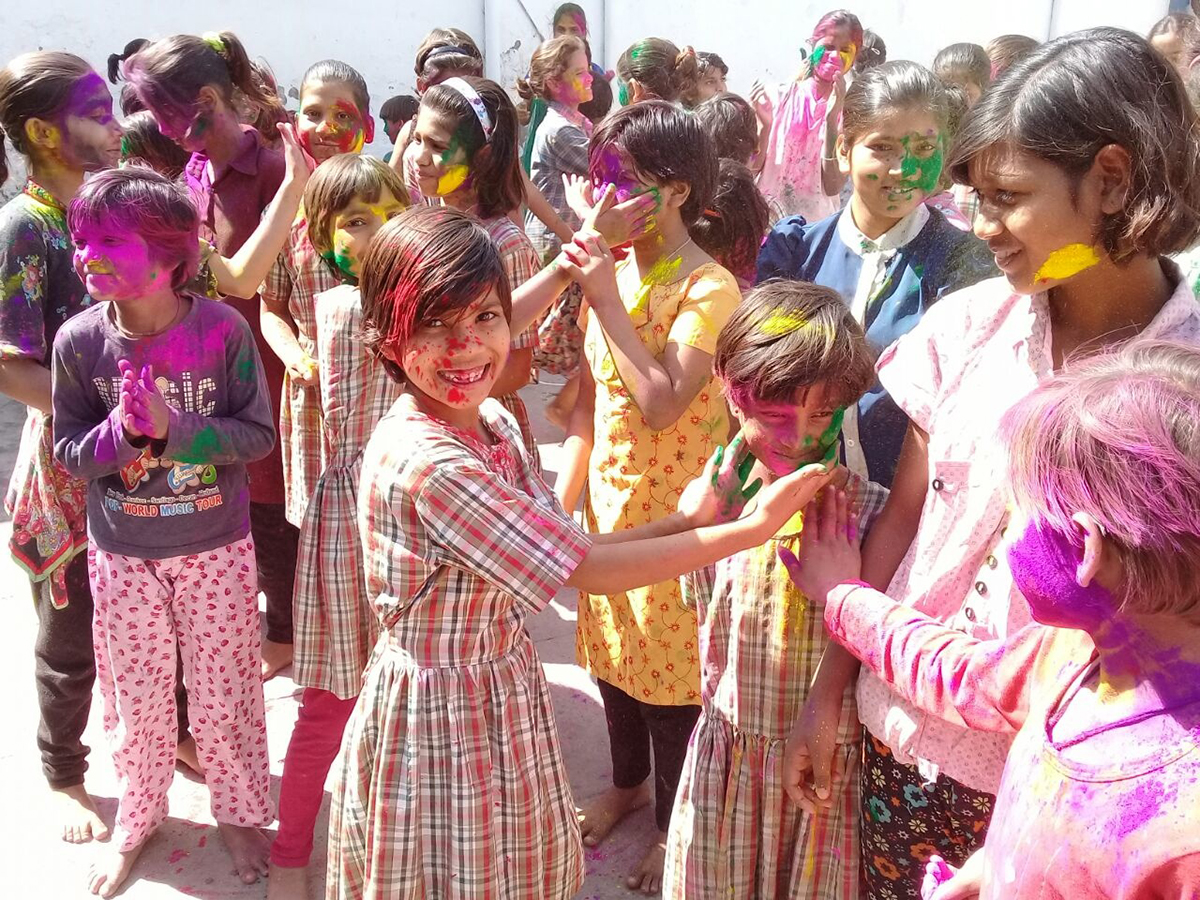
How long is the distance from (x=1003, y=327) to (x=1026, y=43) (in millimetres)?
4853

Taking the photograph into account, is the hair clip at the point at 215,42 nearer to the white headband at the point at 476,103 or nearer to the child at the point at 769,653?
the white headband at the point at 476,103

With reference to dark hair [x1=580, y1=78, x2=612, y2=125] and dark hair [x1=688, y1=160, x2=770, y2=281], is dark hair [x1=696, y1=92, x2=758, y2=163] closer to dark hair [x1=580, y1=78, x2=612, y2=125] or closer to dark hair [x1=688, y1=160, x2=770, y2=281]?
dark hair [x1=688, y1=160, x2=770, y2=281]

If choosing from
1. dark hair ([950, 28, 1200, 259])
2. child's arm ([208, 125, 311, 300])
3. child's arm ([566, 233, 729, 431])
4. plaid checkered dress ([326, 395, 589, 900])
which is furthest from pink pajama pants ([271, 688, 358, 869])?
dark hair ([950, 28, 1200, 259])

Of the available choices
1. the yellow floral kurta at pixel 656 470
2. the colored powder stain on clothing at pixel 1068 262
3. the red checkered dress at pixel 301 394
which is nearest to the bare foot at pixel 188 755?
the red checkered dress at pixel 301 394

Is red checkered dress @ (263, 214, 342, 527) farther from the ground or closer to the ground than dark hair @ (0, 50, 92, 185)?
closer to the ground

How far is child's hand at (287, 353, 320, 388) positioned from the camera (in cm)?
277

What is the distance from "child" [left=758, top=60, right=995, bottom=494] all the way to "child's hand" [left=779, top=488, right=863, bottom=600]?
42cm

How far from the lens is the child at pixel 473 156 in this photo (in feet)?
9.04

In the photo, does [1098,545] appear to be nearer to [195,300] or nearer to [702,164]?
[702,164]

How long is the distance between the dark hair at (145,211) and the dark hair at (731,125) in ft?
7.58

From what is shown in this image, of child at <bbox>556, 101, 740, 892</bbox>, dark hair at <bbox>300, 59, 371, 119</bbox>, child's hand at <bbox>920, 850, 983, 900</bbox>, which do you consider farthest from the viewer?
dark hair at <bbox>300, 59, 371, 119</bbox>

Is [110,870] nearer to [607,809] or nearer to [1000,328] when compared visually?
[607,809]

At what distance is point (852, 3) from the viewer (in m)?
11.5

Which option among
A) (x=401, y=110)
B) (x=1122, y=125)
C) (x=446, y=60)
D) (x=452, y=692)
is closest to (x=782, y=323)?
(x=1122, y=125)
